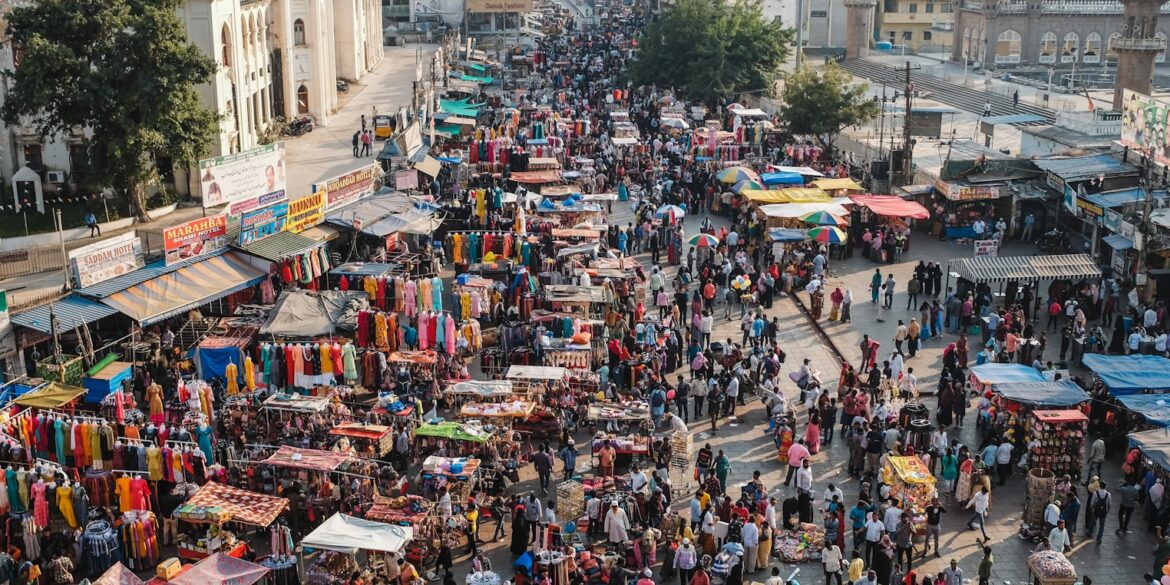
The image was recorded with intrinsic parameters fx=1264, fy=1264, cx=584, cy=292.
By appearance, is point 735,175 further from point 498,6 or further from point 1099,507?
point 498,6

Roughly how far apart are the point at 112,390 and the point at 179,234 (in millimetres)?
5015

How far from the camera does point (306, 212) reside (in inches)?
1204

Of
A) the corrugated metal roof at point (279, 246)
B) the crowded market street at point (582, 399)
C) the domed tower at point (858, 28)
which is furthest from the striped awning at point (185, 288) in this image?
the domed tower at point (858, 28)

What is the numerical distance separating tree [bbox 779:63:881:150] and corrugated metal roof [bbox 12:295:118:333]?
2902 centimetres

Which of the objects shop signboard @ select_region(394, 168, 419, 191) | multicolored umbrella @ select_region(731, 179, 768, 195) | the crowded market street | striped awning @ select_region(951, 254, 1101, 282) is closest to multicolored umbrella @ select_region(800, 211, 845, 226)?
the crowded market street

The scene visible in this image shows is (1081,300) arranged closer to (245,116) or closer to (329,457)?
(329,457)

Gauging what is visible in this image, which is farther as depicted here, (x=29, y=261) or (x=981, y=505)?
(x=29, y=261)

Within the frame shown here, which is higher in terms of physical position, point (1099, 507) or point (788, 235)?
point (788, 235)

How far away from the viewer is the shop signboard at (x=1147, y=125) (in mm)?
34000

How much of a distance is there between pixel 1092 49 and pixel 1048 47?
2949mm

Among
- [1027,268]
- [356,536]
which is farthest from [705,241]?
[356,536]

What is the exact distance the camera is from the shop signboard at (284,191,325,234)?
2988cm

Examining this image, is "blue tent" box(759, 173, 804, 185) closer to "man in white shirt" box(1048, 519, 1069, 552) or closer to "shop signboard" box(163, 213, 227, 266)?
"shop signboard" box(163, 213, 227, 266)

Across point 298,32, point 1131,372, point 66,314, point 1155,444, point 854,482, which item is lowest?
point 854,482
